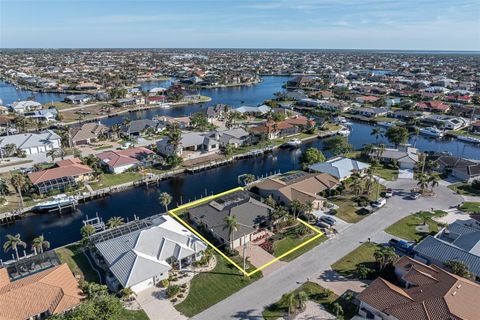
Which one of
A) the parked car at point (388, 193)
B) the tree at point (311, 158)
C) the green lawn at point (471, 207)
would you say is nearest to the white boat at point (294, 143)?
the tree at point (311, 158)

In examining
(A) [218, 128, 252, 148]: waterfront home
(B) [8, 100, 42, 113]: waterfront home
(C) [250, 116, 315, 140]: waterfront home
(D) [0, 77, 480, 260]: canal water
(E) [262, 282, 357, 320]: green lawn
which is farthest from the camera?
(B) [8, 100, 42, 113]: waterfront home

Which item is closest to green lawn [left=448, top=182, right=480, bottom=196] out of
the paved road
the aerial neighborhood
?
the aerial neighborhood

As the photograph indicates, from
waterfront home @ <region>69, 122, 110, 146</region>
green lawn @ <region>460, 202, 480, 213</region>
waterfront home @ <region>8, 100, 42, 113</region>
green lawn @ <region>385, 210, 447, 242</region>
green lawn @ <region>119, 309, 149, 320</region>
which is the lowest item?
green lawn @ <region>119, 309, 149, 320</region>

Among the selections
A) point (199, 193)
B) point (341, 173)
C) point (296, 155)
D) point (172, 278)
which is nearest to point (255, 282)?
point (172, 278)

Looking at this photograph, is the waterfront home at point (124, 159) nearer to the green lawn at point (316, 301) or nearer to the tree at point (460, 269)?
the green lawn at point (316, 301)

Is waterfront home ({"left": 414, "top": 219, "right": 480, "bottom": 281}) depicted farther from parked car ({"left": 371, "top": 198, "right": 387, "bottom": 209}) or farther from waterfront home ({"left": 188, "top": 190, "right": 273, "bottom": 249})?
waterfront home ({"left": 188, "top": 190, "right": 273, "bottom": 249})

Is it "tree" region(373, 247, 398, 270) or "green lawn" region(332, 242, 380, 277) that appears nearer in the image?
"tree" region(373, 247, 398, 270)

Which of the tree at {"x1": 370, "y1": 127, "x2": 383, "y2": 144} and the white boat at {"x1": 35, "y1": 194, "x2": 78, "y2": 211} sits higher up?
the tree at {"x1": 370, "y1": 127, "x2": 383, "y2": 144}

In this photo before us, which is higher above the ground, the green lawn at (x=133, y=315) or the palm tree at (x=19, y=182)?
the palm tree at (x=19, y=182)
